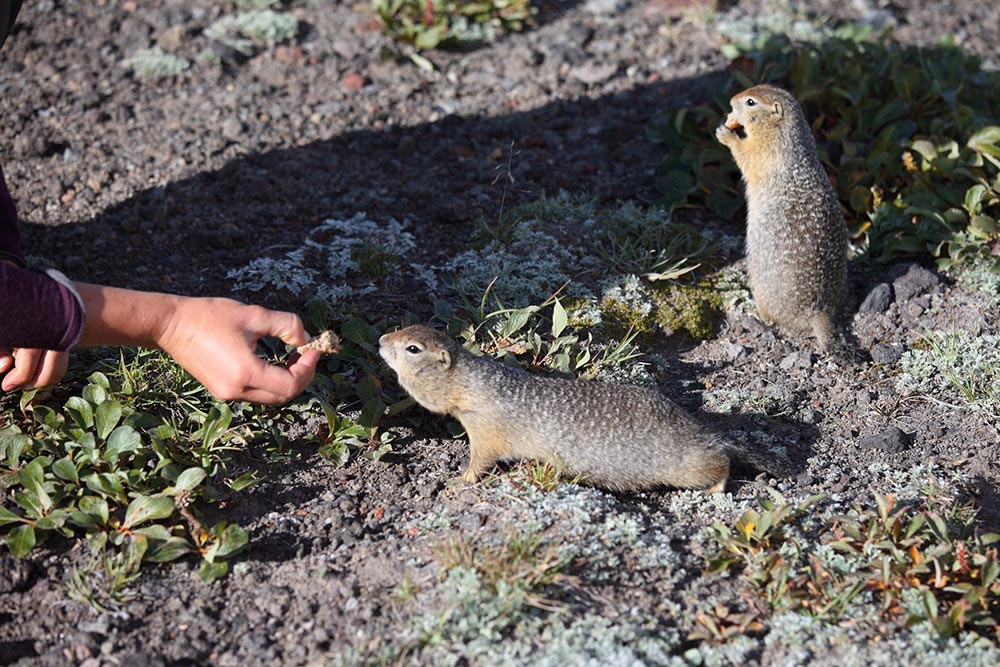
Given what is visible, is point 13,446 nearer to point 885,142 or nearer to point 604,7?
point 885,142

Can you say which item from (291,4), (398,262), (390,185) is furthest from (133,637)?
(291,4)

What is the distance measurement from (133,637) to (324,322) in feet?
6.48

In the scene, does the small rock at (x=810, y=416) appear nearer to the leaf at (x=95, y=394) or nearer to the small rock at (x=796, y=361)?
the small rock at (x=796, y=361)

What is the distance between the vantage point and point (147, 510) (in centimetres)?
407

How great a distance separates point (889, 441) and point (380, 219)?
Answer: 3265mm

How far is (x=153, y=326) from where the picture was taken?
396cm

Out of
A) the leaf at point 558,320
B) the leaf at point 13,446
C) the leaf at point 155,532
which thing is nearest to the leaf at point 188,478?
the leaf at point 155,532

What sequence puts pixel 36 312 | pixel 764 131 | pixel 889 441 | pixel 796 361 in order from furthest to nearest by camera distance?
pixel 764 131 < pixel 796 361 < pixel 889 441 < pixel 36 312

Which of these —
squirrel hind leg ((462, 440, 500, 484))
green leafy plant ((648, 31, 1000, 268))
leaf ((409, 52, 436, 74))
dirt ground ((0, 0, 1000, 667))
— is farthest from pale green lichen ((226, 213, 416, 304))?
leaf ((409, 52, 436, 74))

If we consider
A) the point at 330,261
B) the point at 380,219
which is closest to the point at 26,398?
the point at 330,261

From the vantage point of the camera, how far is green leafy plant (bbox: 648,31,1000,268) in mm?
6234

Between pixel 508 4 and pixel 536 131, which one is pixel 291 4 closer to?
pixel 508 4

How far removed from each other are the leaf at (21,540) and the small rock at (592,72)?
17.8ft

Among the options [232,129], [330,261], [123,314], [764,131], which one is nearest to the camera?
[123,314]
